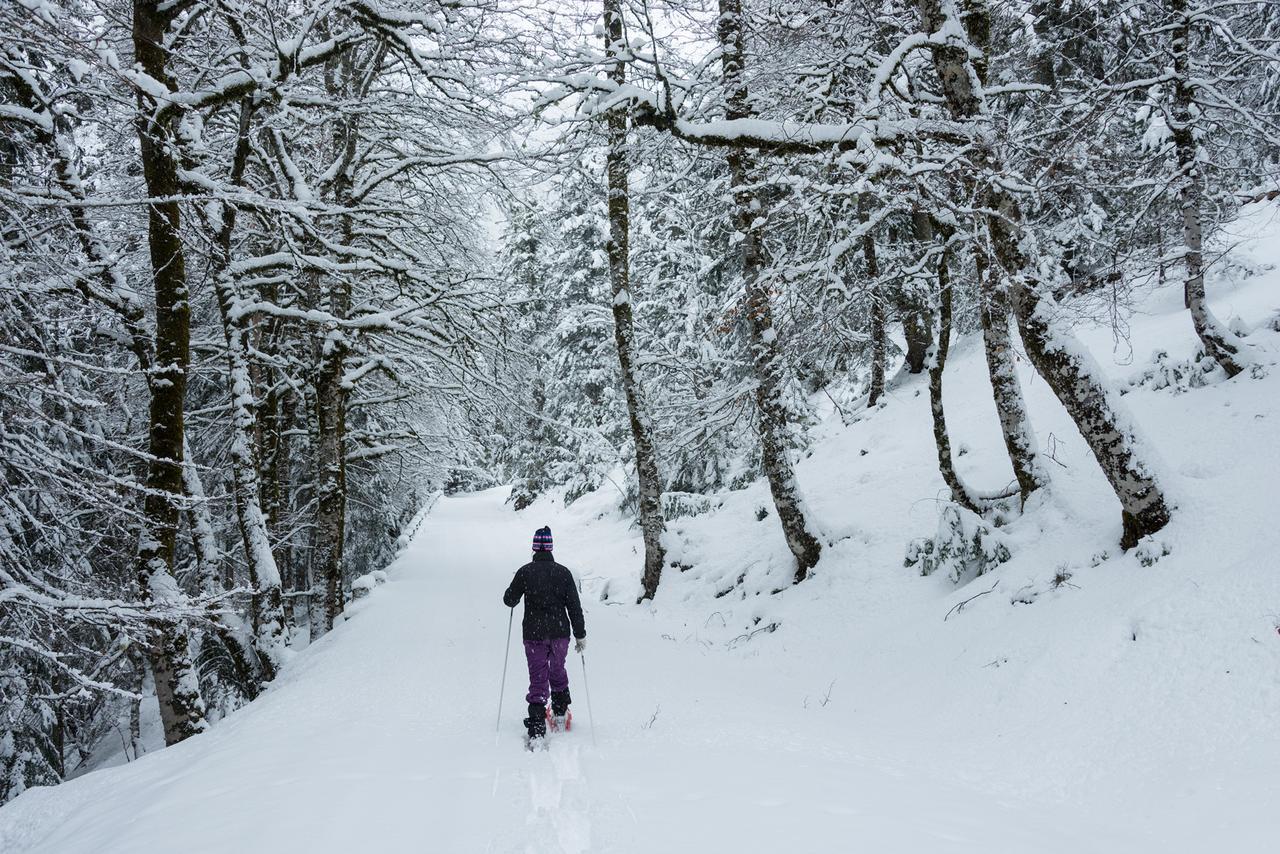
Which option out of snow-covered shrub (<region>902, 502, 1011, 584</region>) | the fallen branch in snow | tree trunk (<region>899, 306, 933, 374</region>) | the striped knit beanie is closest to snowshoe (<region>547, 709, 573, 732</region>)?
the striped knit beanie

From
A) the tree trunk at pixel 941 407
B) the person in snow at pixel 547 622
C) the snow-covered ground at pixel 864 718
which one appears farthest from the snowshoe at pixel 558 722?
the tree trunk at pixel 941 407

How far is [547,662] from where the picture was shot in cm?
632

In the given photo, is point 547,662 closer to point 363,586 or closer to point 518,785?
point 518,785

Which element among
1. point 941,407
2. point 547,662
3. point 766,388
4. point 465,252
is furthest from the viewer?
point 465,252

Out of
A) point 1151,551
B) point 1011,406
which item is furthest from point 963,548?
point 1151,551

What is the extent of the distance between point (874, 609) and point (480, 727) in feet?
17.2

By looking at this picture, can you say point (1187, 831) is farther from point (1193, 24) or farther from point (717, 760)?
point (1193, 24)

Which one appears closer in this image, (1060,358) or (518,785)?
(518,785)

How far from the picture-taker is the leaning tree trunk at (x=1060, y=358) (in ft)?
20.5

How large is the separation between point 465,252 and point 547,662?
8065 mm

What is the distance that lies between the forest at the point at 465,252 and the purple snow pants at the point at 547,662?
252cm

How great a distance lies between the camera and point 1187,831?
3.77 m

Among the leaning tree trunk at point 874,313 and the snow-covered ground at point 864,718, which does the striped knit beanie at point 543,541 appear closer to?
the snow-covered ground at point 864,718

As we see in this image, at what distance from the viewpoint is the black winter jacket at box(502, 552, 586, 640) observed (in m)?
6.41
